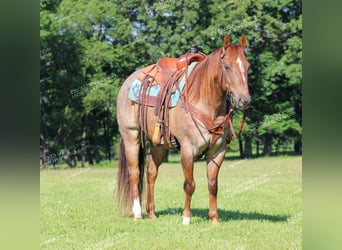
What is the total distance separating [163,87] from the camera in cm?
837

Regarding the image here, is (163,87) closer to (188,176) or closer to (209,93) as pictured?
(209,93)

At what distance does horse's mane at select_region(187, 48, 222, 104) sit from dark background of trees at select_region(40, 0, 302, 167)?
21097mm

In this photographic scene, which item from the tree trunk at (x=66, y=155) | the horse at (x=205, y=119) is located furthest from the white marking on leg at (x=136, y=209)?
the tree trunk at (x=66, y=155)

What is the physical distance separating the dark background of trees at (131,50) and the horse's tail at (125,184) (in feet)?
64.5

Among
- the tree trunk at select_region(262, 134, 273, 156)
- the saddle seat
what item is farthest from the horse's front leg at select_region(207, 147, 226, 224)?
the tree trunk at select_region(262, 134, 273, 156)

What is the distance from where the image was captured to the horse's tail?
8984 millimetres

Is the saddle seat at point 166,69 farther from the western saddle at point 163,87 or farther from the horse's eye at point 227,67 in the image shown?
the horse's eye at point 227,67

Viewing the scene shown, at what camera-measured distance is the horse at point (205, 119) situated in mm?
6773

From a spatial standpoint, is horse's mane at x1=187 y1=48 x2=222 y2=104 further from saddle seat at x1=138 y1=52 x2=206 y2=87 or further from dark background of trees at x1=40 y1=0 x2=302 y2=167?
dark background of trees at x1=40 y1=0 x2=302 y2=167

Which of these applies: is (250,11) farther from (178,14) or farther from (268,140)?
(268,140)
